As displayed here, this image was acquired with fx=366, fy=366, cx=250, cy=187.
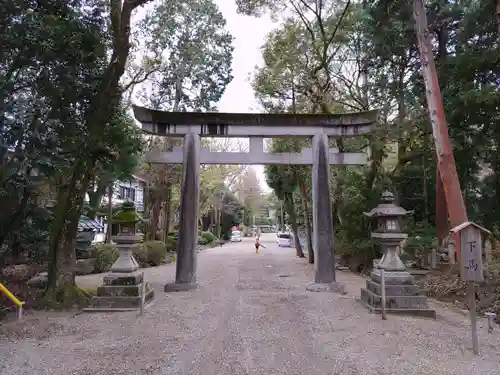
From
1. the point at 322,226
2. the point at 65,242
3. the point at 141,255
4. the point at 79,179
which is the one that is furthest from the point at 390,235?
the point at 141,255

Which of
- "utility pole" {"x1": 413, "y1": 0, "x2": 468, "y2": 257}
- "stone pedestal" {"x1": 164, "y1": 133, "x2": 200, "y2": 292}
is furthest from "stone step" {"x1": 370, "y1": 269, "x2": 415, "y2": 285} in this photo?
"stone pedestal" {"x1": 164, "y1": 133, "x2": 200, "y2": 292}

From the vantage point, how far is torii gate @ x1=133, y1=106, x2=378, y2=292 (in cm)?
1027

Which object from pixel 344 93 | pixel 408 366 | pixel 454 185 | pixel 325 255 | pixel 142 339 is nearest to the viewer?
pixel 408 366

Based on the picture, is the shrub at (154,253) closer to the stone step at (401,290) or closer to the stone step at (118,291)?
the stone step at (118,291)

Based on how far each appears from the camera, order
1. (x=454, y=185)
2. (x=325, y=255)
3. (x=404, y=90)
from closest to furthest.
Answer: (x=454, y=185) < (x=325, y=255) < (x=404, y=90)

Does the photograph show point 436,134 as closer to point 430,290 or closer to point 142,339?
point 430,290

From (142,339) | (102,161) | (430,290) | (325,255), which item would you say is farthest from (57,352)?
(430,290)

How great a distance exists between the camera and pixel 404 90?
13664 millimetres

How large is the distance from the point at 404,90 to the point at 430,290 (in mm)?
7281

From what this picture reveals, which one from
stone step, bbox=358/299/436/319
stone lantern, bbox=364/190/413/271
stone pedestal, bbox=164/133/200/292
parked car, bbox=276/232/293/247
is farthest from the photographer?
parked car, bbox=276/232/293/247

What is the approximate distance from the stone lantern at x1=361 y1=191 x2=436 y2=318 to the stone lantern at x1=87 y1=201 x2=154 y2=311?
5022mm

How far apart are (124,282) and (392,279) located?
19.3 feet

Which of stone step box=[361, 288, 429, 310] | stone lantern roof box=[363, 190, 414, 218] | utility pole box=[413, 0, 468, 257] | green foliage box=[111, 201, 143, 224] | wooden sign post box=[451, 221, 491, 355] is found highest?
utility pole box=[413, 0, 468, 257]

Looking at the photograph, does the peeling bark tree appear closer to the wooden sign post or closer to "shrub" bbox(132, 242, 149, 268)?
the wooden sign post
